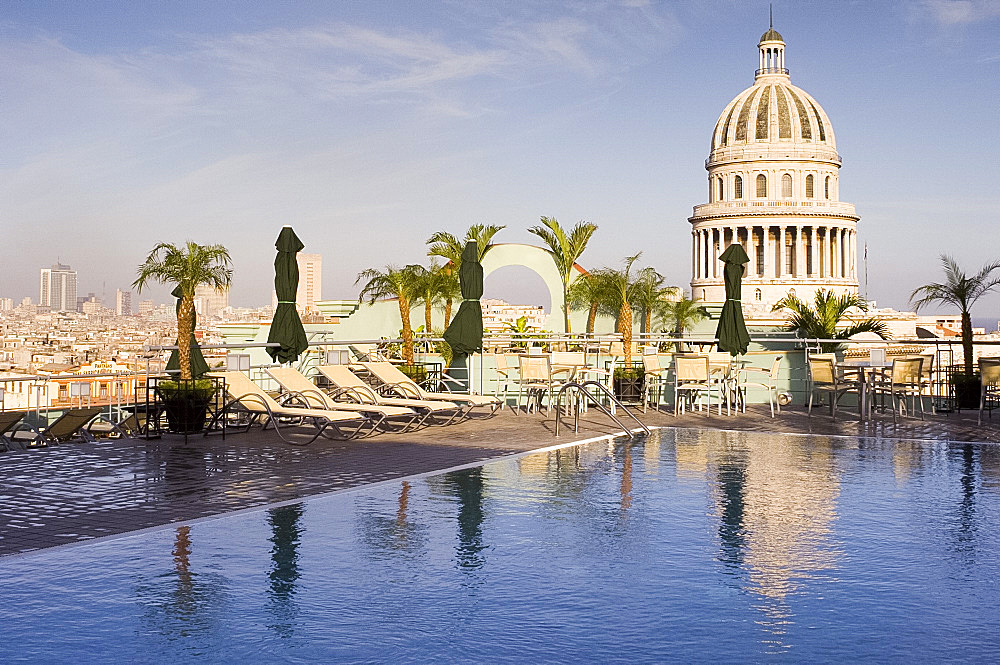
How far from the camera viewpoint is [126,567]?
19.0 ft

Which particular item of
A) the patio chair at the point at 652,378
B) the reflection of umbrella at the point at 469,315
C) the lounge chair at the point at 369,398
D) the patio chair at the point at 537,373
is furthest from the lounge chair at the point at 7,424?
the patio chair at the point at 652,378

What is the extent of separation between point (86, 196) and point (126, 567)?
31.5m

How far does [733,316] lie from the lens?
15.5 m

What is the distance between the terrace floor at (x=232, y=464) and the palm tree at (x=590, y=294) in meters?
18.2

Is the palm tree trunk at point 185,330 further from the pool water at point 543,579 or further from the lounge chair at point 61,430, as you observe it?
the pool water at point 543,579

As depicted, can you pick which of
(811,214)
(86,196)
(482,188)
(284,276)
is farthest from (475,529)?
(811,214)

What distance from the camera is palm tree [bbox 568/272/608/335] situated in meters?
32.4

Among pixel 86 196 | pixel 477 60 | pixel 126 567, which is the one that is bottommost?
pixel 126 567

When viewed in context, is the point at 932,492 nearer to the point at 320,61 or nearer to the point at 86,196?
the point at 320,61

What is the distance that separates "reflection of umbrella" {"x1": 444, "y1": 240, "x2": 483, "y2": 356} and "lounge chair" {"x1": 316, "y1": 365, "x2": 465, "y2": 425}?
1636mm

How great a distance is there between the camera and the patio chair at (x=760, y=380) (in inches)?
581

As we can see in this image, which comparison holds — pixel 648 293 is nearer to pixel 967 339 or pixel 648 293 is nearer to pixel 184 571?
pixel 967 339

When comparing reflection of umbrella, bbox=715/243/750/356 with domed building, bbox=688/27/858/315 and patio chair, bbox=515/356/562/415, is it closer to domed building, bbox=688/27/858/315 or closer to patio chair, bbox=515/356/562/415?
patio chair, bbox=515/356/562/415

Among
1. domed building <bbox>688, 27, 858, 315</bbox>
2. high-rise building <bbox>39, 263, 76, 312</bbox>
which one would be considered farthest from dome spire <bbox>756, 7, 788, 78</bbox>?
high-rise building <bbox>39, 263, 76, 312</bbox>
